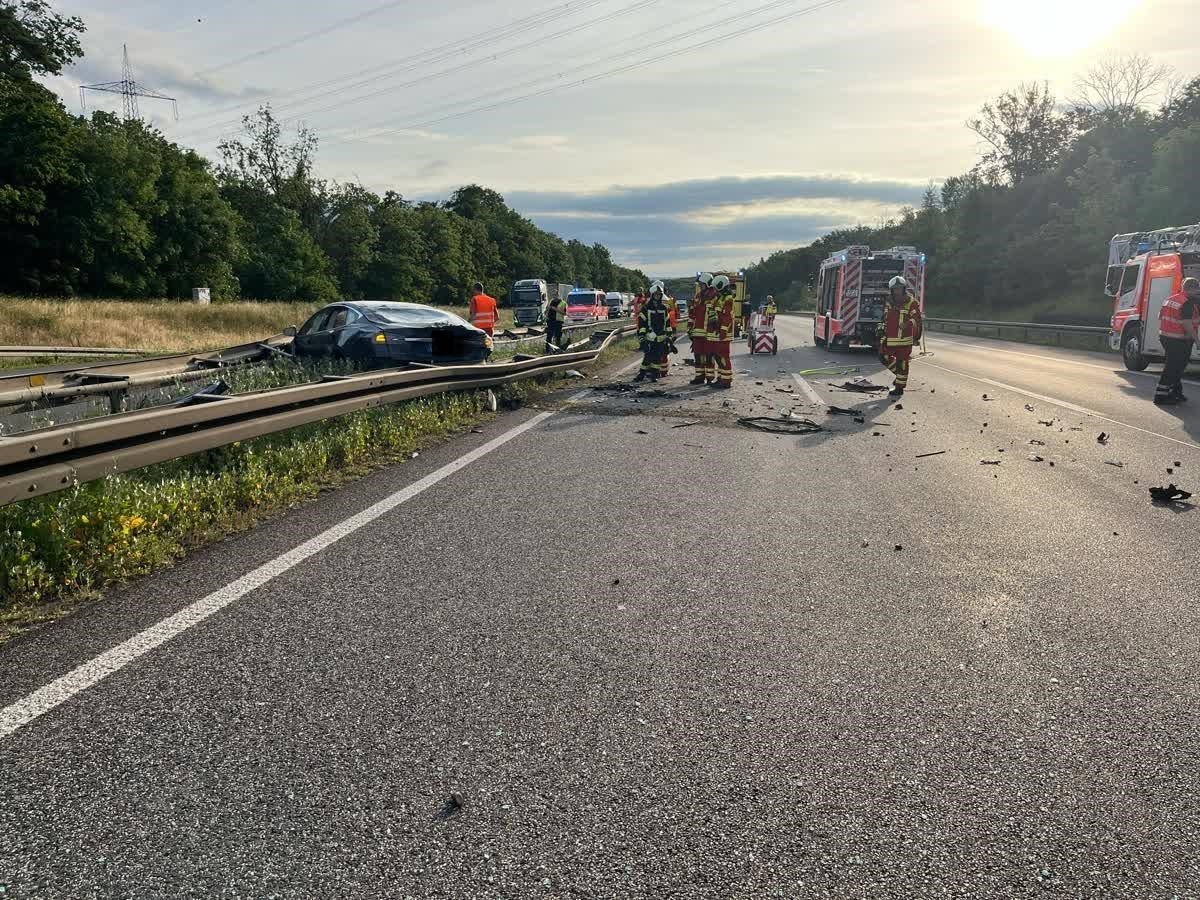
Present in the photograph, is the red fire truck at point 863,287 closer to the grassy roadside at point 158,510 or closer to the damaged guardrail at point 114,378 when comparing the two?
the damaged guardrail at point 114,378

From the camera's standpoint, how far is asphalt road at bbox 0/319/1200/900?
2193 mm

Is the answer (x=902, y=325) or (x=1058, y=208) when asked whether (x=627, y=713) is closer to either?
(x=902, y=325)

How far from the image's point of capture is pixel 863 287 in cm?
2444

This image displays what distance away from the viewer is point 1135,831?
7.68 ft

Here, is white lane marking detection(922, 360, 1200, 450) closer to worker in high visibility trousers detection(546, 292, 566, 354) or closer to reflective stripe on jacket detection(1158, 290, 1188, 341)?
reflective stripe on jacket detection(1158, 290, 1188, 341)

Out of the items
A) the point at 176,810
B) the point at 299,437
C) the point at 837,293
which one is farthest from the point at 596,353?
the point at 176,810

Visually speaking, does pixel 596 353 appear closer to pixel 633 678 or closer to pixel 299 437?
pixel 299 437

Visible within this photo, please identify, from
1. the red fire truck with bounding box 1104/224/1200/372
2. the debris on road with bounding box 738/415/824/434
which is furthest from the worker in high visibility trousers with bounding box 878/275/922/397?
the red fire truck with bounding box 1104/224/1200/372

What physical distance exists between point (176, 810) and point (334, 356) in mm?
9665

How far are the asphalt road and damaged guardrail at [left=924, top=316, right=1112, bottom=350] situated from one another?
22.9 meters

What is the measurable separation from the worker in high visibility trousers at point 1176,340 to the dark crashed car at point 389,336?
33.3 ft

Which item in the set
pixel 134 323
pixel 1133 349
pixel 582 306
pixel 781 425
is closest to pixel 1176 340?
pixel 781 425

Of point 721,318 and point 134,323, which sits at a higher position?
point 721,318

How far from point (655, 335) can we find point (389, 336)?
6.34 metres
